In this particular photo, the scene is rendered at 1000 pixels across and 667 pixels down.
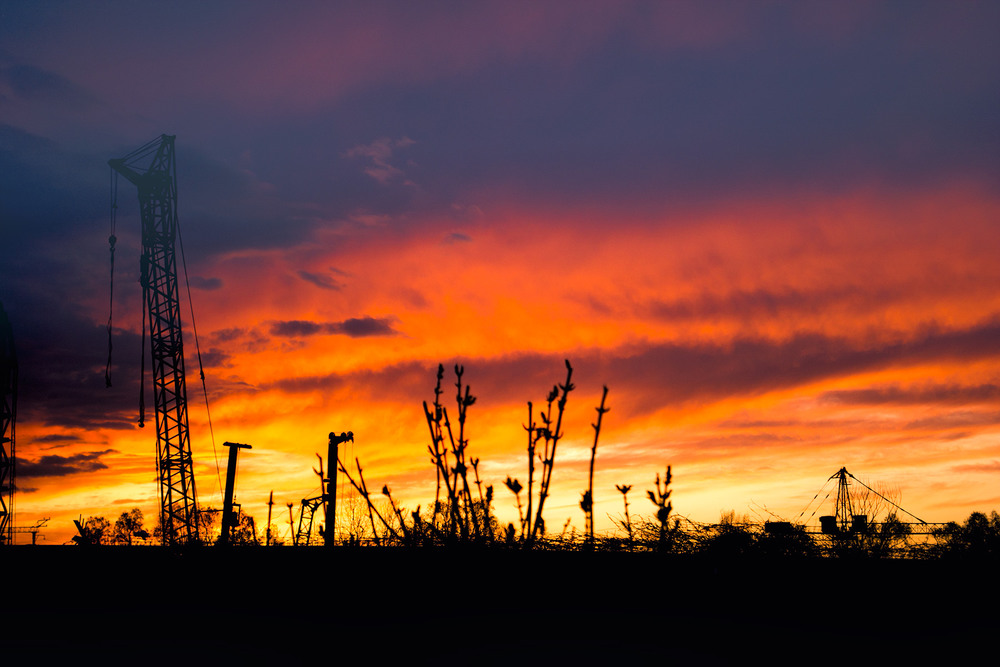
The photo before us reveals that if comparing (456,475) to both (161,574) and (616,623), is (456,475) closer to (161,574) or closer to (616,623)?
(616,623)

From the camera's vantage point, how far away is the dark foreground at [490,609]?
210 inches

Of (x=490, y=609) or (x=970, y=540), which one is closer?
(x=490, y=609)

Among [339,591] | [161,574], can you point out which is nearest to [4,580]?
[161,574]

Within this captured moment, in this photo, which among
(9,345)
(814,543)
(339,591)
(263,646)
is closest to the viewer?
(263,646)

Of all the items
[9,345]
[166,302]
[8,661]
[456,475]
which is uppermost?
[166,302]

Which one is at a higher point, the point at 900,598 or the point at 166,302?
the point at 166,302

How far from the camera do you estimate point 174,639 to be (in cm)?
566

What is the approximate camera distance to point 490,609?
21.0 feet

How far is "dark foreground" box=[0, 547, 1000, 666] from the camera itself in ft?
17.5

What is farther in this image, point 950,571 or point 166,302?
point 166,302

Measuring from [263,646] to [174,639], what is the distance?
68 cm

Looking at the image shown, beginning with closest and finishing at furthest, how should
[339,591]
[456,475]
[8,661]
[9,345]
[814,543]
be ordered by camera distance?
[8,661] → [456,475] → [339,591] → [814,543] → [9,345]

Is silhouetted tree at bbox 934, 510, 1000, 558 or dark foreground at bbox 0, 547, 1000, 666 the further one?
silhouetted tree at bbox 934, 510, 1000, 558

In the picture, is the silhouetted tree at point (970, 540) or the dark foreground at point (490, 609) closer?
the dark foreground at point (490, 609)
